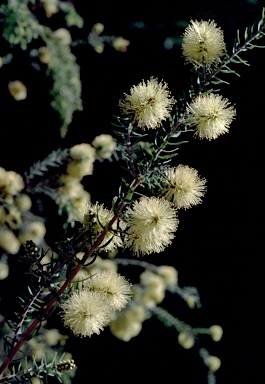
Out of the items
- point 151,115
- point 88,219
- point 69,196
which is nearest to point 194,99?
point 151,115

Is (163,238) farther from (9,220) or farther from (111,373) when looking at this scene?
(111,373)

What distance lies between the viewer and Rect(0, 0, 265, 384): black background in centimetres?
134

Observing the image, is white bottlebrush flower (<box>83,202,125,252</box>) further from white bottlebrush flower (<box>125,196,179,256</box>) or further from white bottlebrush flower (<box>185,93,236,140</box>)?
white bottlebrush flower (<box>185,93,236,140</box>)

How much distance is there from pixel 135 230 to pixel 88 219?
5 cm

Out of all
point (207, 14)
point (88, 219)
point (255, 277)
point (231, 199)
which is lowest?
point (88, 219)

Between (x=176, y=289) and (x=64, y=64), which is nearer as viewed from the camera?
(x=64, y=64)

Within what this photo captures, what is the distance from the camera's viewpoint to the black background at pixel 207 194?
1345 mm

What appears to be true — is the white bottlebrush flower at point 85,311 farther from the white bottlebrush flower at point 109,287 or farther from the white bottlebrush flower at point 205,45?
the white bottlebrush flower at point 205,45

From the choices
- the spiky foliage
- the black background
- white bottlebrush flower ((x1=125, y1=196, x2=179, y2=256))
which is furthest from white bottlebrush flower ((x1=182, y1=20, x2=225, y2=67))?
the black background

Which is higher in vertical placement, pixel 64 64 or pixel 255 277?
pixel 255 277

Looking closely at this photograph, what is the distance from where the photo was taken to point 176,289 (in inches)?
45.7

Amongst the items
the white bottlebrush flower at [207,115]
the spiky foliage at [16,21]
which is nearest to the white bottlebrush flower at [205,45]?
the white bottlebrush flower at [207,115]

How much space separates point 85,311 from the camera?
494 millimetres

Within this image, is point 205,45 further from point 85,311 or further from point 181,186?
point 85,311
